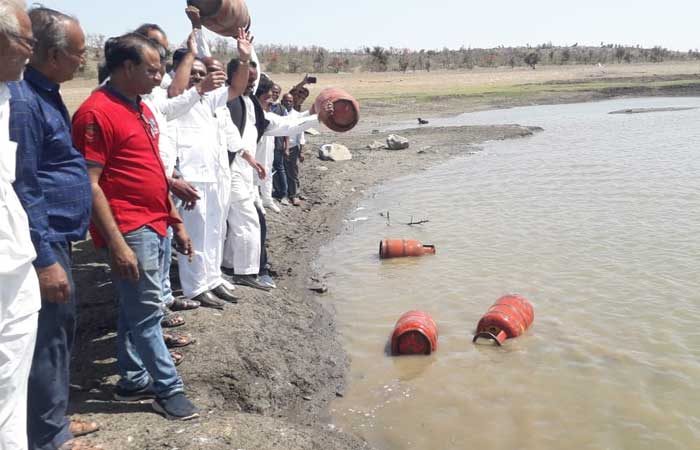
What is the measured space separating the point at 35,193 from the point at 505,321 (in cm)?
397

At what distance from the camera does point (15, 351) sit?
2.28 metres

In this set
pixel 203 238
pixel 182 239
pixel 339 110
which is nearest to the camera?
pixel 182 239

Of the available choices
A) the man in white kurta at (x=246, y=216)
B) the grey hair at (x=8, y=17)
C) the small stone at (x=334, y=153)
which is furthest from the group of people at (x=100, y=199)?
the small stone at (x=334, y=153)

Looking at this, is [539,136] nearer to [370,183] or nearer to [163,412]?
[370,183]

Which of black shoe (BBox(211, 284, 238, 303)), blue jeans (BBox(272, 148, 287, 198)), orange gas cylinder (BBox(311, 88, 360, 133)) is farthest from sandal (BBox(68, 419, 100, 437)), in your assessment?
blue jeans (BBox(272, 148, 287, 198))

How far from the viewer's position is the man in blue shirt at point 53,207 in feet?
8.45

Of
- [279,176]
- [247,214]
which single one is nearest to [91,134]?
[247,214]

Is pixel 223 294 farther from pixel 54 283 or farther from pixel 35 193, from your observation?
pixel 35 193

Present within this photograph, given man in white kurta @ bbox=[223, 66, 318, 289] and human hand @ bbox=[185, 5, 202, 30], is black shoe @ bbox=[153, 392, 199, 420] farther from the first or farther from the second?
human hand @ bbox=[185, 5, 202, 30]

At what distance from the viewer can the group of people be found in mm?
2303

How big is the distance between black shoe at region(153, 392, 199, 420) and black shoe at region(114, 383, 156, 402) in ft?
0.57

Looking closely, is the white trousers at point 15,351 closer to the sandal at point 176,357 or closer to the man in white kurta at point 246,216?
the sandal at point 176,357

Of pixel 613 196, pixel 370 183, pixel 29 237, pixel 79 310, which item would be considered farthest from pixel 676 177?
pixel 29 237

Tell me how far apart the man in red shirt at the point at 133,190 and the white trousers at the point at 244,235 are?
210 centimetres
